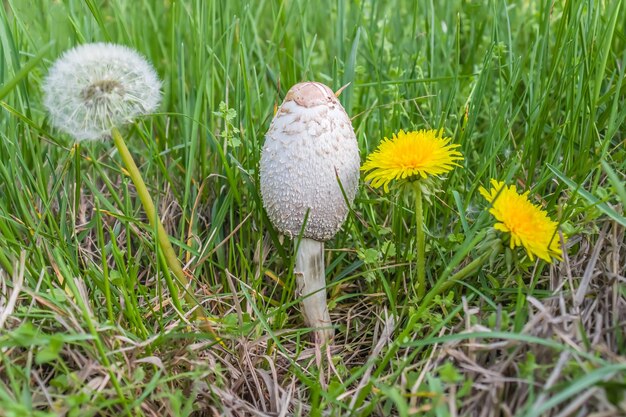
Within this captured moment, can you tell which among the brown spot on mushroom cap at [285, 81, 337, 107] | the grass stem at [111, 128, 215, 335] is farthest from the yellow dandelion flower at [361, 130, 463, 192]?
the grass stem at [111, 128, 215, 335]

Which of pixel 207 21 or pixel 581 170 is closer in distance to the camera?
pixel 581 170

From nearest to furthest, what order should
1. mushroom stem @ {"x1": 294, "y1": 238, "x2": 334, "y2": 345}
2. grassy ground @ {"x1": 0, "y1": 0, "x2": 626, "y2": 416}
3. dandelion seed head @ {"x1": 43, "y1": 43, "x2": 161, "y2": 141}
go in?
1. grassy ground @ {"x1": 0, "y1": 0, "x2": 626, "y2": 416}
2. dandelion seed head @ {"x1": 43, "y1": 43, "x2": 161, "y2": 141}
3. mushroom stem @ {"x1": 294, "y1": 238, "x2": 334, "y2": 345}

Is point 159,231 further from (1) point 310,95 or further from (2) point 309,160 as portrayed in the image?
(1) point 310,95

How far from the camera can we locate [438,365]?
163 centimetres

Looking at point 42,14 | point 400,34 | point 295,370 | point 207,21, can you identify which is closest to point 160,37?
point 42,14

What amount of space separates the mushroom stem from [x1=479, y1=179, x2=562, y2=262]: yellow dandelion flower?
0.64 m

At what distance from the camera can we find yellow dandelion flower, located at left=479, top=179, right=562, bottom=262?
158cm

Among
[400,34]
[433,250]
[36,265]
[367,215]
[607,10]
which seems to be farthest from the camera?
[400,34]

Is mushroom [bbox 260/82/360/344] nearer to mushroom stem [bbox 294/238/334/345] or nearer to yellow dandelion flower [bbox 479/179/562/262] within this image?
mushroom stem [bbox 294/238/334/345]

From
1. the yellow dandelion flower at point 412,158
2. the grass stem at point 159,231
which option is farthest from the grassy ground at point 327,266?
the yellow dandelion flower at point 412,158

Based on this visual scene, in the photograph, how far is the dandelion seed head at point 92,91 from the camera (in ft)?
5.44

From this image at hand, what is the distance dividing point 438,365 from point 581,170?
0.84 meters

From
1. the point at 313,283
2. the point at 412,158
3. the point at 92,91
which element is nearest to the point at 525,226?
the point at 412,158

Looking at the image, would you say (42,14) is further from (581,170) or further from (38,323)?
(581,170)
